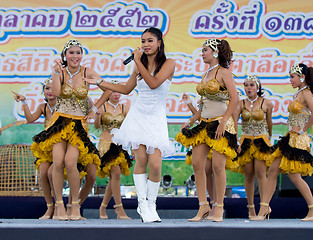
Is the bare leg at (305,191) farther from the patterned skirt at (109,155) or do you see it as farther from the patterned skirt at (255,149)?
the patterned skirt at (109,155)

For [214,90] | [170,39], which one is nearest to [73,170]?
[214,90]

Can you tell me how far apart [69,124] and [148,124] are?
100 cm

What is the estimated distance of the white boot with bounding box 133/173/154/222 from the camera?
446cm

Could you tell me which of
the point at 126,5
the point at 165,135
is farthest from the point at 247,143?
the point at 126,5

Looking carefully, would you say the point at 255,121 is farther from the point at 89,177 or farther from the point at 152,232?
the point at 152,232

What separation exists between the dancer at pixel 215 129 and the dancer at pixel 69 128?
3.15ft

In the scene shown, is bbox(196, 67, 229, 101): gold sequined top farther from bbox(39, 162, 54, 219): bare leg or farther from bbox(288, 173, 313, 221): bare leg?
bbox(39, 162, 54, 219): bare leg

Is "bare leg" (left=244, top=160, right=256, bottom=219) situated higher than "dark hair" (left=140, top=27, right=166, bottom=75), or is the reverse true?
"dark hair" (left=140, top=27, right=166, bottom=75)

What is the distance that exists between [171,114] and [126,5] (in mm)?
1994

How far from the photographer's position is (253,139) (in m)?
6.83

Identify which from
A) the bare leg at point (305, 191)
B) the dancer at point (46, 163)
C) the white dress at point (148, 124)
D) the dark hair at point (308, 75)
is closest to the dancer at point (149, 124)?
the white dress at point (148, 124)

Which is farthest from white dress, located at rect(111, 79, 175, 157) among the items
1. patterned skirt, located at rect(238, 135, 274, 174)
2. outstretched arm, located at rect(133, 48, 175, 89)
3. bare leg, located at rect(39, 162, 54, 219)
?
patterned skirt, located at rect(238, 135, 274, 174)

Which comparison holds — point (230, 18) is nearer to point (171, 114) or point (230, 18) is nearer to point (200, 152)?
point (171, 114)

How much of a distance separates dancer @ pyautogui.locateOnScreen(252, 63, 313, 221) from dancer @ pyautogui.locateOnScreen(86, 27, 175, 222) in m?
1.89
